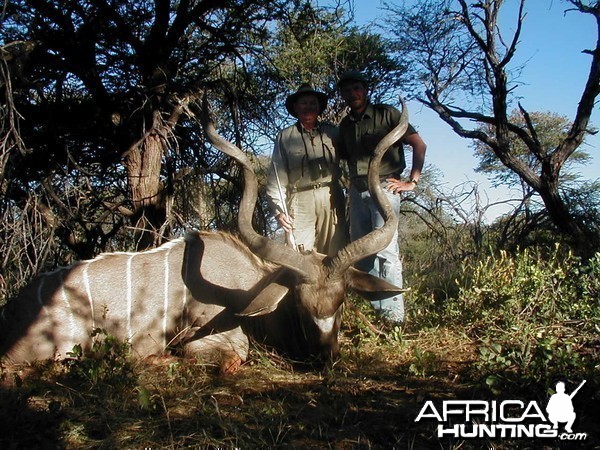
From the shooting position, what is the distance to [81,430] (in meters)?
2.26

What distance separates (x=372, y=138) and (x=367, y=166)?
192mm

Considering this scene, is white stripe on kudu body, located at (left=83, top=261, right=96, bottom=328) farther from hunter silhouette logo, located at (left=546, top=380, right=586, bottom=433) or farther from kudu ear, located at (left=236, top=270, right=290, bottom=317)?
hunter silhouette logo, located at (left=546, top=380, right=586, bottom=433)

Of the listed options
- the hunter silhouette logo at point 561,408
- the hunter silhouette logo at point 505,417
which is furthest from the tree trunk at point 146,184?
the hunter silhouette logo at point 561,408

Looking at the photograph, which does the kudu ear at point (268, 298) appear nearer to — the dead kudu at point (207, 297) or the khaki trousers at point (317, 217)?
the dead kudu at point (207, 297)

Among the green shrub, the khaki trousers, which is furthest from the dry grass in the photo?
the khaki trousers

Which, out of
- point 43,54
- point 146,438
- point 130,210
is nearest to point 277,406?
point 146,438

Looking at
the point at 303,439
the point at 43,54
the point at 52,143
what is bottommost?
the point at 303,439

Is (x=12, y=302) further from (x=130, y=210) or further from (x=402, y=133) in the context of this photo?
(x=402, y=133)

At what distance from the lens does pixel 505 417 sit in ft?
7.55

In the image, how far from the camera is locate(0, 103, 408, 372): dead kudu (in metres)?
3.34

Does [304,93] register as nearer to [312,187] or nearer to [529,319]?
[312,187]

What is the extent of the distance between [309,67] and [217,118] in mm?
3408

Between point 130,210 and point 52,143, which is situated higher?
point 52,143

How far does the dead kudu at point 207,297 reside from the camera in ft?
11.0
